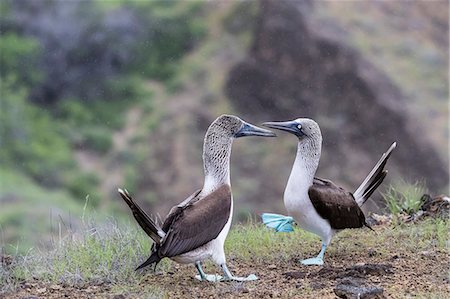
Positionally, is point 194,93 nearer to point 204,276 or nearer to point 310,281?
point 204,276

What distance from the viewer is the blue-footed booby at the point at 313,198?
22.0ft

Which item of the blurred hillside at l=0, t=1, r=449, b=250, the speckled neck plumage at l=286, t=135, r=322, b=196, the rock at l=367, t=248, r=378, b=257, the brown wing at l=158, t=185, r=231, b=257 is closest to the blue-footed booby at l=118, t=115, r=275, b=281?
the brown wing at l=158, t=185, r=231, b=257

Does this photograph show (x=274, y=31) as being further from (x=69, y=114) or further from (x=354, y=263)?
(x=354, y=263)

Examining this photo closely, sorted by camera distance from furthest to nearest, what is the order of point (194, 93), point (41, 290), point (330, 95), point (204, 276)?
point (194, 93) → point (330, 95) → point (204, 276) → point (41, 290)

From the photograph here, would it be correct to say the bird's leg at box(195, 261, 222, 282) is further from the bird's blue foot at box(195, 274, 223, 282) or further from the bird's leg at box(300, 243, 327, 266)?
the bird's leg at box(300, 243, 327, 266)

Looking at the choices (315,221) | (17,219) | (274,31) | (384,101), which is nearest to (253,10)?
(274,31)

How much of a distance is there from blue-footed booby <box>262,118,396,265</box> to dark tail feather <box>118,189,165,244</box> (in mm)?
1130

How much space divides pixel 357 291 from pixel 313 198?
1.17m

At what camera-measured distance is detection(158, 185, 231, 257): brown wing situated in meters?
6.06

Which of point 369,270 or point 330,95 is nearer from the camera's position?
point 369,270

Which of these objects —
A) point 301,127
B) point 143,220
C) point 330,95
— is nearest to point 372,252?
point 301,127

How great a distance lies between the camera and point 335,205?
22.2 feet

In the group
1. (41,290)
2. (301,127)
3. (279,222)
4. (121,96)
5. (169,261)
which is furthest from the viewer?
(121,96)

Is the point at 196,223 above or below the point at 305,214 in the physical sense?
above
